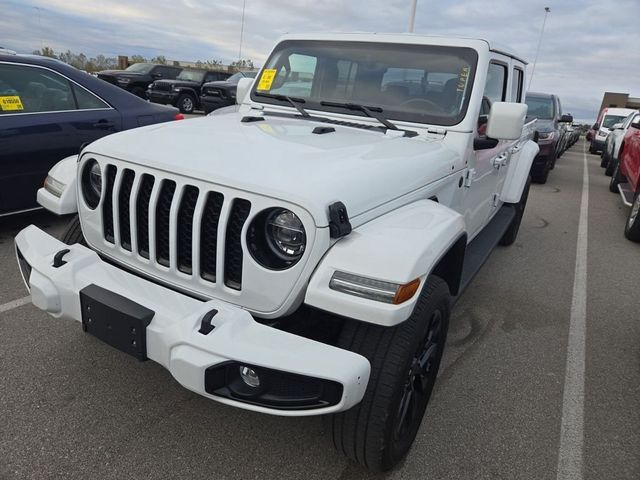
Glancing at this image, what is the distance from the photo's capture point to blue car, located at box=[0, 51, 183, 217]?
4.32 metres

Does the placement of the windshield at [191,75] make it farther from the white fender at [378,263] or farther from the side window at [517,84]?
the white fender at [378,263]

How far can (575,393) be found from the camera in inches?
117

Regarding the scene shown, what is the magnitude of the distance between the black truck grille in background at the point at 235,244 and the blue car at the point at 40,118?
330cm

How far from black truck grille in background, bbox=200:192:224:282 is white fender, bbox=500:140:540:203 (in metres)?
3.44

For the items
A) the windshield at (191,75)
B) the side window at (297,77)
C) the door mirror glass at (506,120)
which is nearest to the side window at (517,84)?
the door mirror glass at (506,120)

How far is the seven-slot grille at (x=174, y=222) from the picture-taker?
1966 millimetres

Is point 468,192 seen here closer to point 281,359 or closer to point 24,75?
point 281,359

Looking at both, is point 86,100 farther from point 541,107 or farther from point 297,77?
point 541,107

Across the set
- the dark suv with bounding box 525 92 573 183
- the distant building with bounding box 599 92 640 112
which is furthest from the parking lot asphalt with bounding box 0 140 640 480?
the distant building with bounding box 599 92 640 112

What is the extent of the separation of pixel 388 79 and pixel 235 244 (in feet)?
5.99

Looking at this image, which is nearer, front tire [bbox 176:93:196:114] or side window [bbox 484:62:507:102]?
side window [bbox 484:62:507:102]

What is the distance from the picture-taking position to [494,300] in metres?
4.27

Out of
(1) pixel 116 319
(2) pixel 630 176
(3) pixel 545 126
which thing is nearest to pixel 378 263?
(1) pixel 116 319

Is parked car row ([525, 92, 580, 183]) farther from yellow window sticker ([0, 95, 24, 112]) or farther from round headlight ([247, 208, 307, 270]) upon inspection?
round headlight ([247, 208, 307, 270])
